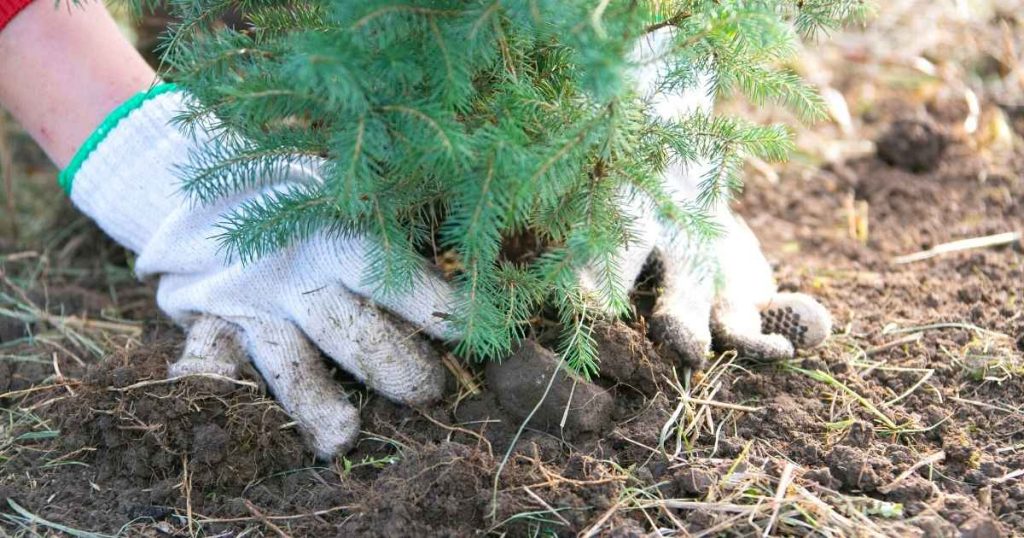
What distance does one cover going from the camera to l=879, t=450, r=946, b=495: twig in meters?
1.89

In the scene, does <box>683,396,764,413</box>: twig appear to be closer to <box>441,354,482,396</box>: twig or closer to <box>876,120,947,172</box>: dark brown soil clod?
<box>441,354,482,396</box>: twig

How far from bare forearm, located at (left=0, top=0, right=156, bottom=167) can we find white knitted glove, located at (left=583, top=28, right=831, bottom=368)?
1.32m

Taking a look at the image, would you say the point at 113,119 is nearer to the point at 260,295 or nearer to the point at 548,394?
the point at 260,295

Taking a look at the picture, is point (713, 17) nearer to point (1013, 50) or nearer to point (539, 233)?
point (539, 233)

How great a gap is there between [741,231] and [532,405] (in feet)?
2.76

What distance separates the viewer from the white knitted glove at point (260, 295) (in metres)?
2.10

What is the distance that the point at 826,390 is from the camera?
7.26ft

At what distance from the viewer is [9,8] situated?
2291 millimetres

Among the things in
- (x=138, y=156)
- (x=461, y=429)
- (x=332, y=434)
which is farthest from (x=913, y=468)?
(x=138, y=156)

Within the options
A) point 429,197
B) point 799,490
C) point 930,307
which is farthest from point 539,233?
point 930,307

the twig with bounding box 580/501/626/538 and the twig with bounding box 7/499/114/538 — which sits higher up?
the twig with bounding box 7/499/114/538

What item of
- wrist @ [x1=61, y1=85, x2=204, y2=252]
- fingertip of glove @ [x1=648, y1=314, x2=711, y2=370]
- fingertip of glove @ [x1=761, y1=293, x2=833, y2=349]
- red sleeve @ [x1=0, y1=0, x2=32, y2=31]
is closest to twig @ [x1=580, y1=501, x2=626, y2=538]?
fingertip of glove @ [x1=648, y1=314, x2=711, y2=370]

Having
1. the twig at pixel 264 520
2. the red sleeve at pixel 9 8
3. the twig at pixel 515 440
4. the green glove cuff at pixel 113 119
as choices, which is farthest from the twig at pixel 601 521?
the red sleeve at pixel 9 8

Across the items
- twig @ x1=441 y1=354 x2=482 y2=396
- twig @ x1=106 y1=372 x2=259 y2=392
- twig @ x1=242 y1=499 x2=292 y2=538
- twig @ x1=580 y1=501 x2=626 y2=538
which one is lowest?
twig @ x1=580 y1=501 x2=626 y2=538
